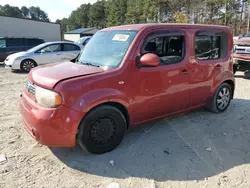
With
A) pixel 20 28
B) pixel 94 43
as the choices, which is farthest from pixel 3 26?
pixel 94 43

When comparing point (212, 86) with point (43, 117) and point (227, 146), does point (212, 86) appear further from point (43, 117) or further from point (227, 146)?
point (43, 117)

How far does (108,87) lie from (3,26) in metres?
24.4

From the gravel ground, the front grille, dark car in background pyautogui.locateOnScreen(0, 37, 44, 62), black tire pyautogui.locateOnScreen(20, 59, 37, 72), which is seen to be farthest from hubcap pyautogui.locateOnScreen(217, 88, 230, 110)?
dark car in background pyautogui.locateOnScreen(0, 37, 44, 62)

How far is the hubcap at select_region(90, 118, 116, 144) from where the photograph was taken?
320 cm

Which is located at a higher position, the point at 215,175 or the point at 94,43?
the point at 94,43

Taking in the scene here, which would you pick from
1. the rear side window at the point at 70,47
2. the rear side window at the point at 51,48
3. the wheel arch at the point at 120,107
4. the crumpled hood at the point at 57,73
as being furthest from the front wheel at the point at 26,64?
the wheel arch at the point at 120,107

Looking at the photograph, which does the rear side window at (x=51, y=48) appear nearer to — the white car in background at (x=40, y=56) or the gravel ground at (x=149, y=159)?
the white car in background at (x=40, y=56)

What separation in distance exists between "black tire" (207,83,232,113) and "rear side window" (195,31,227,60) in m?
0.69

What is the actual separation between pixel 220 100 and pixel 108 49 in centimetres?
275

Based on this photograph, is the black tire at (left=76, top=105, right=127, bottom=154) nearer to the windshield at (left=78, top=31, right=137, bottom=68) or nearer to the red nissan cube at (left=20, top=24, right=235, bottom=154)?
the red nissan cube at (left=20, top=24, right=235, bottom=154)

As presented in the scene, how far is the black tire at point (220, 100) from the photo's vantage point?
4.76 metres

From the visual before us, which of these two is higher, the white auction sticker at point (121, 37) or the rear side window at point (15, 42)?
the rear side window at point (15, 42)

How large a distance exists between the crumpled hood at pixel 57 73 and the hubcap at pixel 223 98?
286 centimetres

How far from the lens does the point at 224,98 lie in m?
4.95
